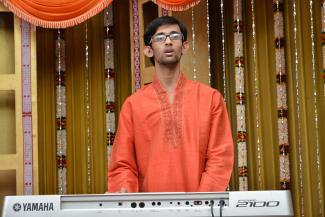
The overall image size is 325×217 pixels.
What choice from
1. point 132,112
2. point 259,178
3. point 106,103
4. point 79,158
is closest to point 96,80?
point 106,103

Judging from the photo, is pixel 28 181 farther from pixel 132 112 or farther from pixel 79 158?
pixel 132 112

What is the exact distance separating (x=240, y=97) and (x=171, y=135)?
157 cm

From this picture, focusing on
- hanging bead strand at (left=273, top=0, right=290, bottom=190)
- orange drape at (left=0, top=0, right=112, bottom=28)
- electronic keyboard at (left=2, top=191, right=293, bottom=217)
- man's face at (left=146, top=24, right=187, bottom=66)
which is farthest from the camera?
orange drape at (left=0, top=0, right=112, bottom=28)

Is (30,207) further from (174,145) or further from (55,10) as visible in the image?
(55,10)

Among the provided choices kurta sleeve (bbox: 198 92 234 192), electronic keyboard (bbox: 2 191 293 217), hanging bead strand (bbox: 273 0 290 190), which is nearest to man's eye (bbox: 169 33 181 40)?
kurta sleeve (bbox: 198 92 234 192)

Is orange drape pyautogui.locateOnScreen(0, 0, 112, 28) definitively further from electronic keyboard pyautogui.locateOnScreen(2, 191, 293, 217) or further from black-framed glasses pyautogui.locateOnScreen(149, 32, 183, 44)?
electronic keyboard pyautogui.locateOnScreen(2, 191, 293, 217)

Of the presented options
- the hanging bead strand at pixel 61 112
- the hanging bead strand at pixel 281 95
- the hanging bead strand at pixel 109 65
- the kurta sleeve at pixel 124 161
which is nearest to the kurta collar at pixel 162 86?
the kurta sleeve at pixel 124 161

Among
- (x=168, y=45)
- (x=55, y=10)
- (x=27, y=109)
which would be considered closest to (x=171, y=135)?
(x=168, y=45)

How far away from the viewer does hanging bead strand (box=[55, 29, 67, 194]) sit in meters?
4.23

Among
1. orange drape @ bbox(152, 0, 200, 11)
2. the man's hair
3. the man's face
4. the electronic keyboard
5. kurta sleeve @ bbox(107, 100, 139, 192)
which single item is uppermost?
orange drape @ bbox(152, 0, 200, 11)

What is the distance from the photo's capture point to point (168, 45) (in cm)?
221

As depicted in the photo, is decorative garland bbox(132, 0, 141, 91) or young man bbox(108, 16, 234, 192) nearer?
young man bbox(108, 16, 234, 192)

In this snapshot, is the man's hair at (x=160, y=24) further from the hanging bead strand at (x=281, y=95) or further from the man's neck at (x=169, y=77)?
the hanging bead strand at (x=281, y=95)

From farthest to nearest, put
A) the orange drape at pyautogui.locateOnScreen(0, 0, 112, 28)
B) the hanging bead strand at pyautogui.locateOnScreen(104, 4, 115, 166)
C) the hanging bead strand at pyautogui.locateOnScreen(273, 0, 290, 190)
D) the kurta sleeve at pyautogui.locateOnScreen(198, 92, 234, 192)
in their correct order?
the hanging bead strand at pyautogui.locateOnScreen(104, 4, 115, 166) → the orange drape at pyautogui.locateOnScreen(0, 0, 112, 28) → the hanging bead strand at pyautogui.locateOnScreen(273, 0, 290, 190) → the kurta sleeve at pyautogui.locateOnScreen(198, 92, 234, 192)
